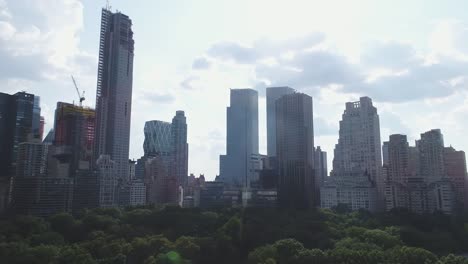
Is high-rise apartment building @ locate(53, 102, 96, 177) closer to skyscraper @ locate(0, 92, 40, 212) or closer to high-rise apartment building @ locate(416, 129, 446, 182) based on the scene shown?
skyscraper @ locate(0, 92, 40, 212)

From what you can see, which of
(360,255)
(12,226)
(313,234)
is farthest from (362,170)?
(12,226)

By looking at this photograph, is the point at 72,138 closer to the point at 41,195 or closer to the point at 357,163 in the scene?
the point at 41,195

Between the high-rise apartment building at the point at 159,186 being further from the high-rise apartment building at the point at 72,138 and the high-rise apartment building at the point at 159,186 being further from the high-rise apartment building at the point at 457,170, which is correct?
the high-rise apartment building at the point at 457,170

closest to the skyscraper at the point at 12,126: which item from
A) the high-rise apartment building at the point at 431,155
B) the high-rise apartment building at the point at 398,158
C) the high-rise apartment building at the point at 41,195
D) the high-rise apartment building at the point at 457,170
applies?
the high-rise apartment building at the point at 41,195

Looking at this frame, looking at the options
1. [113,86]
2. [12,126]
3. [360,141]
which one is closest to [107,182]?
[12,126]

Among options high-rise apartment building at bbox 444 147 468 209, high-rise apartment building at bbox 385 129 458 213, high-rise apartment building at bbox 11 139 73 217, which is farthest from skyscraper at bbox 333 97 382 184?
high-rise apartment building at bbox 11 139 73 217
